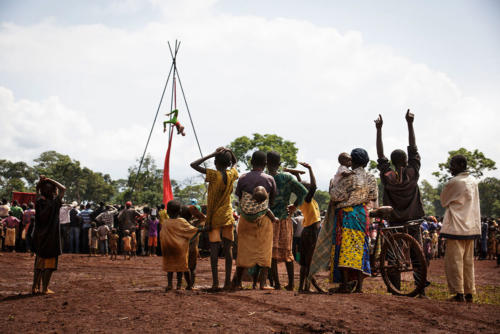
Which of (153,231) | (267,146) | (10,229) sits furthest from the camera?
(267,146)

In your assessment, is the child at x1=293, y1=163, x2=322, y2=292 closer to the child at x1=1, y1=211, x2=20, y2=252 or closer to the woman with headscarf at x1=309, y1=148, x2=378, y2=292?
the woman with headscarf at x1=309, y1=148, x2=378, y2=292

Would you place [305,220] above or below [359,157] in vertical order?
below

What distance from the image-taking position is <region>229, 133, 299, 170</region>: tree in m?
56.3

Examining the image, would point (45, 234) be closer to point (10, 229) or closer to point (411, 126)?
point (411, 126)

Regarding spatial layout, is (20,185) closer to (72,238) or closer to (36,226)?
(72,238)

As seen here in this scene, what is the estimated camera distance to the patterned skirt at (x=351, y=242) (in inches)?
246

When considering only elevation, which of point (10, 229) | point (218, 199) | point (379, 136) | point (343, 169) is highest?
point (379, 136)

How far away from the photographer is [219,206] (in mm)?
6750

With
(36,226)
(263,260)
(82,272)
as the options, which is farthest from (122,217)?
(263,260)

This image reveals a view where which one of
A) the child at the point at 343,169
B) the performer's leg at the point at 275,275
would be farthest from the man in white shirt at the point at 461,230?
the performer's leg at the point at 275,275

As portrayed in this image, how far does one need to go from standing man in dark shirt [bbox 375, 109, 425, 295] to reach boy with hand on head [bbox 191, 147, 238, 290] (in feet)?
7.62

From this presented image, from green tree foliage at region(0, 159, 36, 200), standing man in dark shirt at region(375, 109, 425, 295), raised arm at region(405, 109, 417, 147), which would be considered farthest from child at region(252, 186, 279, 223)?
green tree foliage at region(0, 159, 36, 200)

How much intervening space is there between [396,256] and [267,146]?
163 ft

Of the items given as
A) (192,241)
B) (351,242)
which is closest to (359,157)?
(351,242)
